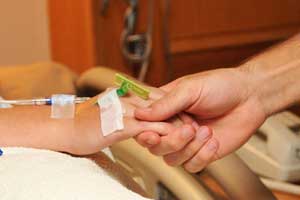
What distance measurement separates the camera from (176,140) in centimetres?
88

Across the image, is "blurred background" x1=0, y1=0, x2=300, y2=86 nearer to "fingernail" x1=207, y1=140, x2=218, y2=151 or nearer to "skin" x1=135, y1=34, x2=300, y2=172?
"skin" x1=135, y1=34, x2=300, y2=172

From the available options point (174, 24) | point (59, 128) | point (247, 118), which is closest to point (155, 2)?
point (174, 24)

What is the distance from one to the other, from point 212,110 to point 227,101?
0.04 metres

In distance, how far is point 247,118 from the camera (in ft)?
3.54

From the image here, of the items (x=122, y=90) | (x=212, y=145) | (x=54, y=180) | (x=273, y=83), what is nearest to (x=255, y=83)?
(x=273, y=83)

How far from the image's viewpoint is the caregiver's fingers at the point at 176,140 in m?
0.87

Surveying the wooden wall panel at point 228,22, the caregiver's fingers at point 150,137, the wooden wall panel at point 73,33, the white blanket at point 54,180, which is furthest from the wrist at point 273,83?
the wooden wall panel at point 228,22

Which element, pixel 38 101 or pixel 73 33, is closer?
pixel 38 101

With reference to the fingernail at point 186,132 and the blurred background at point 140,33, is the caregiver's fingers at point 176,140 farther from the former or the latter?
the blurred background at point 140,33

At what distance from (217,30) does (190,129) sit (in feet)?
4.47

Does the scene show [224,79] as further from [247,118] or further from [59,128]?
[59,128]

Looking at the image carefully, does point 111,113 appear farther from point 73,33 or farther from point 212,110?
point 73,33

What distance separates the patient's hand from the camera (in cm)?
88

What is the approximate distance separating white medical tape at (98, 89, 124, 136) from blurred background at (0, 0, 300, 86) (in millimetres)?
1028
